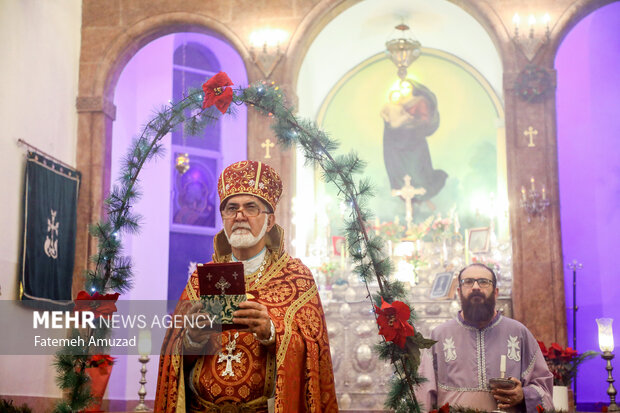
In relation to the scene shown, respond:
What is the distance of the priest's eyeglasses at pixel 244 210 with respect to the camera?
15.2 feet

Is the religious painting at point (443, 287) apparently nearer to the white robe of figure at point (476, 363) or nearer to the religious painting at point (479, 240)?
the religious painting at point (479, 240)

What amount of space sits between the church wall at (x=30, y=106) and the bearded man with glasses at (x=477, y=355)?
210 inches

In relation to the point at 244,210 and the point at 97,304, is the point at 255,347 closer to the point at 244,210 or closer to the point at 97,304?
the point at 244,210

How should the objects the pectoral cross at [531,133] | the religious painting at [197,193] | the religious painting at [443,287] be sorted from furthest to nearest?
the religious painting at [197,193], the religious painting at [443,287], the pectoral cross at [531,133]

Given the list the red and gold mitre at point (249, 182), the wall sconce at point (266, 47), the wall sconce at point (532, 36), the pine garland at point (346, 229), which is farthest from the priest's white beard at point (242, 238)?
the wall sconce at point (532, 36)

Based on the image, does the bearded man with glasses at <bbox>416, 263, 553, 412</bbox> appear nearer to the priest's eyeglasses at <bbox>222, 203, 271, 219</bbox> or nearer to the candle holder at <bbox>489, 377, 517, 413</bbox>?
the candle holder at <bbox>489, 377, 517, 413</bbox>

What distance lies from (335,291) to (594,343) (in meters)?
3.65

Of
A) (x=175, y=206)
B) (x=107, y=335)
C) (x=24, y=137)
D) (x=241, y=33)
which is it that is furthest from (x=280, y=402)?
(x=175, y=206)

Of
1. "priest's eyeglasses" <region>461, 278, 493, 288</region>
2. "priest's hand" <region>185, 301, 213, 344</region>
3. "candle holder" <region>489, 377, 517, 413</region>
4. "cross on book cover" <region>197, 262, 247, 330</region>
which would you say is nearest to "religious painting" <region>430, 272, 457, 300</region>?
"priest's eyeglasses" <region>461, 278, 493, 288</region>

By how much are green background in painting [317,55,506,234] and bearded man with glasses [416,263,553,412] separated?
777 centimetres

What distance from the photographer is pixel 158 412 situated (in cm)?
430

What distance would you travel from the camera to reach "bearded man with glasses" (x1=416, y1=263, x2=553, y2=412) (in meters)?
5.64

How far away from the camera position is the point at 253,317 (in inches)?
160

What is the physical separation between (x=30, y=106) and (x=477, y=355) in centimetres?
647
